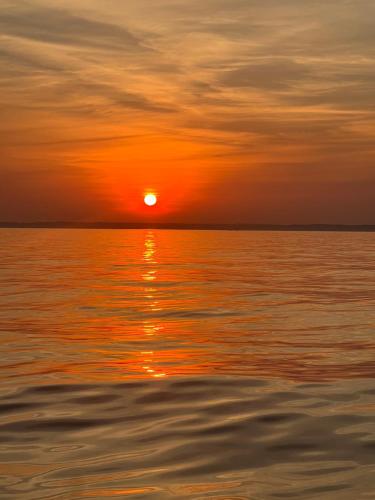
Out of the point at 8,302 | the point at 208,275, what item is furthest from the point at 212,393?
the point at 208,275

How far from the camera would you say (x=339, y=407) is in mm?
8633

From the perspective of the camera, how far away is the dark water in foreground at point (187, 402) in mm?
6062

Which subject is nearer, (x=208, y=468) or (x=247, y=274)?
(x=208, y=468)

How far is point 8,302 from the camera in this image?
2091 cm

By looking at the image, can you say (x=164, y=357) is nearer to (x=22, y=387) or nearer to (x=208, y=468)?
(x=22, y=387)

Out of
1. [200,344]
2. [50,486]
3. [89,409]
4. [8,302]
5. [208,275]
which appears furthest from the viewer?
[208,275]

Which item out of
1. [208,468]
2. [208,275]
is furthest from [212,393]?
[208,275]

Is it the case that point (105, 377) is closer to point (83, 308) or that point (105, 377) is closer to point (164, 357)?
point (164, 357)

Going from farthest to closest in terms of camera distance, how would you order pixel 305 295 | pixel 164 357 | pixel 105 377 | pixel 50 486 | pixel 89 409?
1. pixel 305 295
2. pixel 164 357
3. pixel 105 377
4. pixel 89 409
5. pixel 50 486

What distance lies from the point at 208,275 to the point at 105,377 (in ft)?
76.1

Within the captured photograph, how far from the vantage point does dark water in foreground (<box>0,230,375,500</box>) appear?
6.06 m

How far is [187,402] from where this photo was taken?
8.88 m

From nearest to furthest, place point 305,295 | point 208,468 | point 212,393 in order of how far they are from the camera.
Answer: point 208,468 → point 212,393 → point 305,295

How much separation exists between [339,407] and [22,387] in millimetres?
3924
